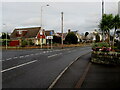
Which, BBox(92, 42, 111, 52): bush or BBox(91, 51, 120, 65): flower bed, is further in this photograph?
BBox(92, 42, 111, 52): bush

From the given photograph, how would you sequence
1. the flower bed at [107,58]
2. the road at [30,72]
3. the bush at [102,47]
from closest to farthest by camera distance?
1. the road at [30,72]
2. the flower bed at [107,58]
3. the bush at [102,47]

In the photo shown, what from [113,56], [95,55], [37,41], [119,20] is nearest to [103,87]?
[113,56]

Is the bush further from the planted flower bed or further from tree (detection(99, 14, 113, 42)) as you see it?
tree (detection(99, 14, 113, 42))

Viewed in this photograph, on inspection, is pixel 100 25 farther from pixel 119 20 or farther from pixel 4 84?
pixel 4 84

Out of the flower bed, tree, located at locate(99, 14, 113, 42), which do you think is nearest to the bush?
the flower bed

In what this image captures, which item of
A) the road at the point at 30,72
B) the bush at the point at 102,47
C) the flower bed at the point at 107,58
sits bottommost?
the road at the point at 30,72

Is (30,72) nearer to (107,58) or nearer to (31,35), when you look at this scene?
(107,58)

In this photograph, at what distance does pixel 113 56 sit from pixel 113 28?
1291 centimetres

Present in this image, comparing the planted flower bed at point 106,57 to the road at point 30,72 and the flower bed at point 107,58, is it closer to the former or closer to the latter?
the flower bed at point 107,58

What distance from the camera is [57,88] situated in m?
6.48

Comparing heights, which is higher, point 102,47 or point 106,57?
point 102,47

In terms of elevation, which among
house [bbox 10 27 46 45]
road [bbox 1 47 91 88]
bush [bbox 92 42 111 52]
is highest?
house [bbox 10 27 46 45]

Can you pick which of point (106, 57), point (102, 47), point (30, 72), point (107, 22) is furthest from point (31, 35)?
point (30, 72)

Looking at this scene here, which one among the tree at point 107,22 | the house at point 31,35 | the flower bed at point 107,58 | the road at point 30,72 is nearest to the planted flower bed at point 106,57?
the flower bed at point 107,58
